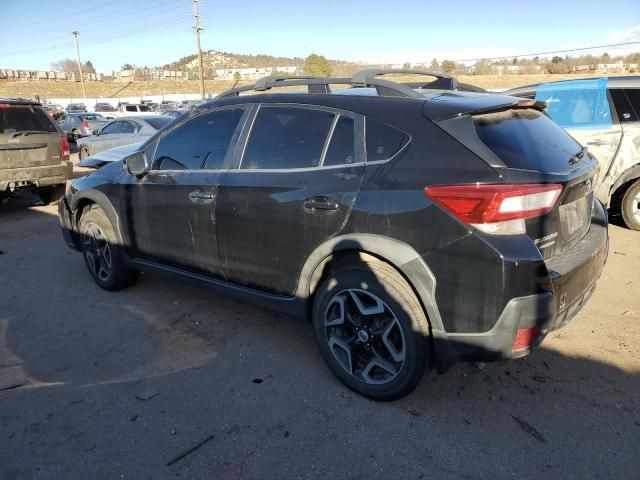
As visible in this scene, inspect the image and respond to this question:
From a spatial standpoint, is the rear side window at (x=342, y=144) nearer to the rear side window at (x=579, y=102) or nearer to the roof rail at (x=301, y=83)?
the roof rail at (x=301, y=83)

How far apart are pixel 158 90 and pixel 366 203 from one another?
76.2 metres

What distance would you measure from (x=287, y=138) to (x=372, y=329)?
1353 millimetres

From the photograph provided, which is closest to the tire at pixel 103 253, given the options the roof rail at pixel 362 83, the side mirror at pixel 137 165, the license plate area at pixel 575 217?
the side mirror at pixel 137 165

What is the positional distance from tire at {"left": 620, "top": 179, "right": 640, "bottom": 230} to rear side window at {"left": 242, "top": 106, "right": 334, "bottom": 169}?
471cm

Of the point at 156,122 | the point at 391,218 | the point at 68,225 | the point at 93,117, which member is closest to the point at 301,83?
the point at 391,218

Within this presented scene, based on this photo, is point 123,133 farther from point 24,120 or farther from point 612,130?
point 612,130

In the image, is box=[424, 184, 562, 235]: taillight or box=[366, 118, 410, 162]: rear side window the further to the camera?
box=[366, 118, 410, 162]: rear side window

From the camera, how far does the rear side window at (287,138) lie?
3.00 m

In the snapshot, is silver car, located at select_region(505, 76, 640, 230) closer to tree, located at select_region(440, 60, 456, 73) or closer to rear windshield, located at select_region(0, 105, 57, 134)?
rear windshield, located at select_region(0, 105, 57, 134)

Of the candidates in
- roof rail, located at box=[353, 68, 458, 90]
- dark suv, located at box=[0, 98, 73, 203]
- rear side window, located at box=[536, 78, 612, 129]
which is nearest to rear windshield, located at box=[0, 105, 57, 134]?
dark suv, located at box=[0, 98, 73, 203]

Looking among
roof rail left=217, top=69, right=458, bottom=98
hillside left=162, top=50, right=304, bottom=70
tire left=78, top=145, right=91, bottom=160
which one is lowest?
tire left=78, top=145, right=91, bottom=160

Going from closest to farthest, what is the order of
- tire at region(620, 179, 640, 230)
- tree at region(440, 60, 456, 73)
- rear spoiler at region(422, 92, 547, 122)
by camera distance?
rear spoiler at region(422, 92, 547, 122) → tire at region(620, 179, 640, 230) → tree at region(440, 60, 456, 73)

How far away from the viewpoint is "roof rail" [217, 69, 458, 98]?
2941mm

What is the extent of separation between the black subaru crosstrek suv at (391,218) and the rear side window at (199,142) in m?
0.01
